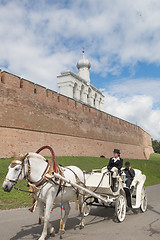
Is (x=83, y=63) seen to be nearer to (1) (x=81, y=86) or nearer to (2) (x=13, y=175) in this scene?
(1) (x=81, y=86)

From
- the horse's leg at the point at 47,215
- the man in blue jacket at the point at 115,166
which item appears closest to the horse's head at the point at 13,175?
the horse's leg at the point at 47,215

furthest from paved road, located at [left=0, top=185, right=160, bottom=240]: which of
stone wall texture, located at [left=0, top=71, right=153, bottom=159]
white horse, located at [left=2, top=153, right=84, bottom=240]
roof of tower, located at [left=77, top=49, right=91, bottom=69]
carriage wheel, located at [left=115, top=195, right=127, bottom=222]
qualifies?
roof of tower, located at [left=77, top=49, right=91, bottom=69]

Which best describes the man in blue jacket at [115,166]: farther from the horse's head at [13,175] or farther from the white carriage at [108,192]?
the horse's head at [13,175]

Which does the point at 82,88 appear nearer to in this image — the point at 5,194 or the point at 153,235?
the point at 5,194

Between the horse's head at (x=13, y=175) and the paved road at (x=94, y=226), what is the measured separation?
1052 mm

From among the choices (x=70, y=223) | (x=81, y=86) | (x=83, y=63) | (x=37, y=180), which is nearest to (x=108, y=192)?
(x=70, y=223)

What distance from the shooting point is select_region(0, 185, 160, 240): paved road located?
12.8 feet

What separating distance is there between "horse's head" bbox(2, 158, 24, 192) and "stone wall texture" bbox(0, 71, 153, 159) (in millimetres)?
11961

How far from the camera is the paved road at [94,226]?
391cm

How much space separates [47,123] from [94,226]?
593 inches

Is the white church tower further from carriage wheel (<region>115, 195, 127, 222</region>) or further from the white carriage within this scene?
carriage wheel (<region>115, 195, 127, 222</region>)

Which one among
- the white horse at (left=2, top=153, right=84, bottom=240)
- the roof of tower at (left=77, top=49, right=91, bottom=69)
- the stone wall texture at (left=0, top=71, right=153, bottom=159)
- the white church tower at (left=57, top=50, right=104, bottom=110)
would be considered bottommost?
the white horse at (left=2, top=153, right=84, bottom=240)

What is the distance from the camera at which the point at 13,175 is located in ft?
11.9

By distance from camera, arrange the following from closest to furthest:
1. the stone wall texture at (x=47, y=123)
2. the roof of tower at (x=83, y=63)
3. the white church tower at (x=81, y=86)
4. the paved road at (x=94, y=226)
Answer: the paved road at (x=94, y=226), the stone wall texture at (x=47, y=123), the white church tower at (x=81, y=86), the roof of tower at (x=83, y=63)
